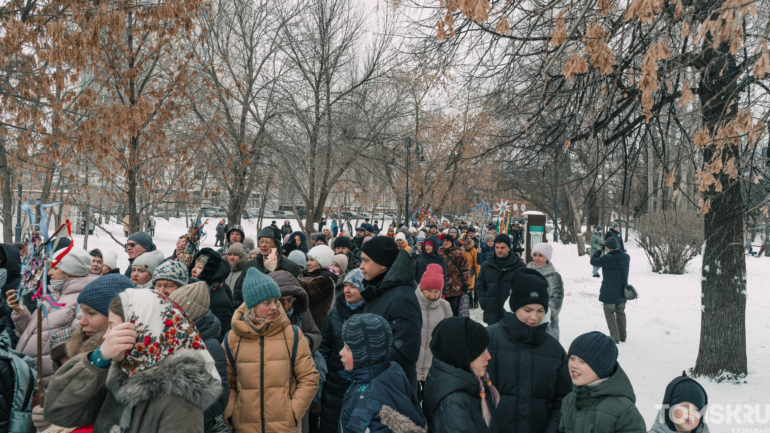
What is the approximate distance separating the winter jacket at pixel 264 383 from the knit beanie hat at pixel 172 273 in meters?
0.84

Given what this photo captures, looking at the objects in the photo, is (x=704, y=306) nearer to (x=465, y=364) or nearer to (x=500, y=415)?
(x=500, y=415)

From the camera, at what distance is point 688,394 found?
8.92ft

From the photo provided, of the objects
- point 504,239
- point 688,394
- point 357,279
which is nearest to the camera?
point 688,394

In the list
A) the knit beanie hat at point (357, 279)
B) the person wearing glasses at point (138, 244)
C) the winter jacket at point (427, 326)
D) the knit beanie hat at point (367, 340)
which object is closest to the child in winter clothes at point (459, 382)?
the knit beanie hat at point (367, 340)

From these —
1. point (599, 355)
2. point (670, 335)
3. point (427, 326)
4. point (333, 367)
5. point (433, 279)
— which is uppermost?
point (433, 279)

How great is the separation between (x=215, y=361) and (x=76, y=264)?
2.28 m

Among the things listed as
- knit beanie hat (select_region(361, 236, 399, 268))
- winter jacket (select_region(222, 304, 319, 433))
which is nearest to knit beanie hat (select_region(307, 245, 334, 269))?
knit beanie hat (select_region(361, 236, 399, 268))

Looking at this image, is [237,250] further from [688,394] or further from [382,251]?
[688,394]

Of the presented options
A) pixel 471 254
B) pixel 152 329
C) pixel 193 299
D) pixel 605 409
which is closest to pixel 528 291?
pixel 605 409

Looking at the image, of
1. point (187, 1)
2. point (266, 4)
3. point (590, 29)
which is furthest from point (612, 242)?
point (266, 4)

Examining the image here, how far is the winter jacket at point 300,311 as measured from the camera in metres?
3.90

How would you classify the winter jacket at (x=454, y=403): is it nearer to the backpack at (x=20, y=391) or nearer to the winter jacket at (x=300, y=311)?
the winter jacket at (x=300, y=311)

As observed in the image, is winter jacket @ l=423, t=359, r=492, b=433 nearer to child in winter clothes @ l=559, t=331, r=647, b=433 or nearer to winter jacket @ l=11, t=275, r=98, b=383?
child in winter clothes @ l=559, t=331, r=647, b=433

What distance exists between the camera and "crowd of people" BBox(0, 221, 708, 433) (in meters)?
2.05
